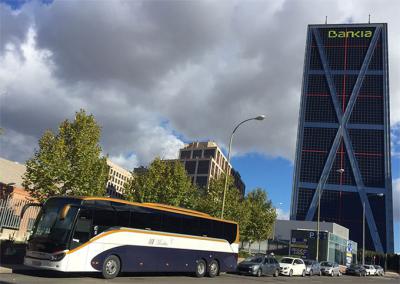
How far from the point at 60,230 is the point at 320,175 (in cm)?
11992

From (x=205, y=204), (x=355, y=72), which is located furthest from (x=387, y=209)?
(x=205, y=204)

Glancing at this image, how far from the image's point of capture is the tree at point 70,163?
101 feet

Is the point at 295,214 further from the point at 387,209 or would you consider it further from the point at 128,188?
the point at 128,188

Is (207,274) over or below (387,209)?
below

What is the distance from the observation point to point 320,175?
131 m

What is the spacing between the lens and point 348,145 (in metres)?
129

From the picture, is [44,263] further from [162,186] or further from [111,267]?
[162,186]

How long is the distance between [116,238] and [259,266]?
1400 centimetres

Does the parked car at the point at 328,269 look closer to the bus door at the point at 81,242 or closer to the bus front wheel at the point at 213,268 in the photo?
the bus front wheel at the point at 213,268

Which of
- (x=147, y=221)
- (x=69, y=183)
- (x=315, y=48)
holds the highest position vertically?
(x=315, y=48)

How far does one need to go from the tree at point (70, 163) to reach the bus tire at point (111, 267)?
12.7 m

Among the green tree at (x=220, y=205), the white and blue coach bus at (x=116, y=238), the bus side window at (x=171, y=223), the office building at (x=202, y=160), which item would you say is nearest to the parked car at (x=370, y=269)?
the green tree at (x=220, y=205)

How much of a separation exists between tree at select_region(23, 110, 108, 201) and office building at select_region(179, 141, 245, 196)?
119 m

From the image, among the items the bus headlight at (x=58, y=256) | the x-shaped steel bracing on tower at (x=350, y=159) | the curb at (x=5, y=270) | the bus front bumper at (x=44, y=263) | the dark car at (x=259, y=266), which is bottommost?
the curb at (x=5, y=270)
